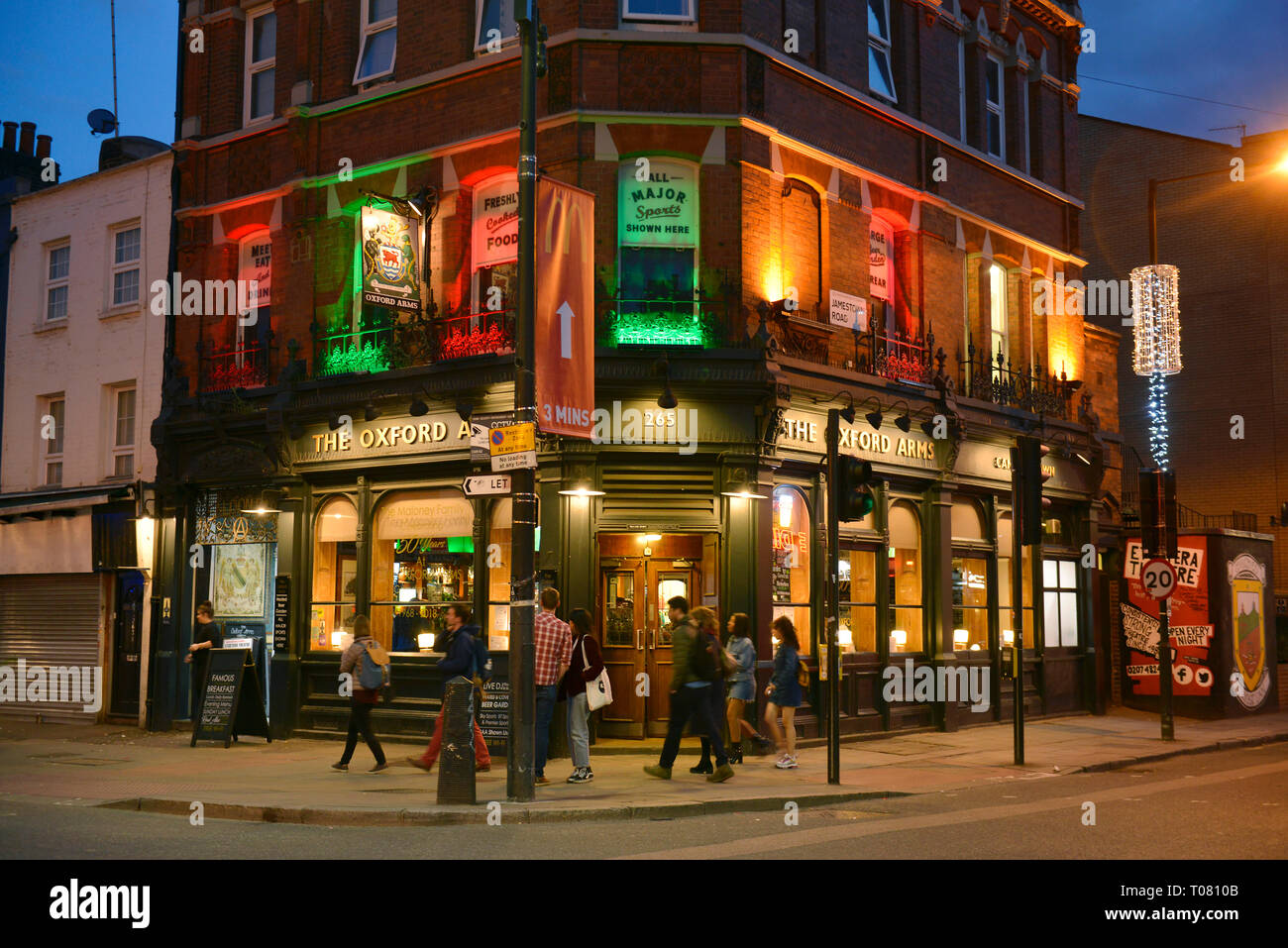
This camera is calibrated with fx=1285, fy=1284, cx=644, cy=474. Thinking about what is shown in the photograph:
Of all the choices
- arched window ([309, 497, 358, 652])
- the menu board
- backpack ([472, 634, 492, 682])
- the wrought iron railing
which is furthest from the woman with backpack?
the wrought iron railing

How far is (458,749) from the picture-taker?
11.9 m

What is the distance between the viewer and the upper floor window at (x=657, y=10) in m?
17.3

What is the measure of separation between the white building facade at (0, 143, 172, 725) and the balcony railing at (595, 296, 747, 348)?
9145mm

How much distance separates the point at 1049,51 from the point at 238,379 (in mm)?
15708

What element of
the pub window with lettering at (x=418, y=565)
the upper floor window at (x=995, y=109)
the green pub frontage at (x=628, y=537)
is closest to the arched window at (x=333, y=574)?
the green pub frontage at (x=628, y=537)

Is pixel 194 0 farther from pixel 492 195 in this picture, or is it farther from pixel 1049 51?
pixel 1049 51

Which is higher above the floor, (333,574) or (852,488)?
(852,488)

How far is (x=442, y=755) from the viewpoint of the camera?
39.0 feet

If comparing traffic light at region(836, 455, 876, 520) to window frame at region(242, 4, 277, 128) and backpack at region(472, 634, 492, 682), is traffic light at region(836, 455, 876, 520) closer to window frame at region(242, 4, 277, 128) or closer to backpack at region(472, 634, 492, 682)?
backpack at region(472, 634, 492, 682)

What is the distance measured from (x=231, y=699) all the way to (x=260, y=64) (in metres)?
10.3

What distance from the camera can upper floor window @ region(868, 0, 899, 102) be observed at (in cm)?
1983

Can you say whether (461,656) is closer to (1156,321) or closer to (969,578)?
(969,578)

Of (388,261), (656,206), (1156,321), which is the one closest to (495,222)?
(388,261)

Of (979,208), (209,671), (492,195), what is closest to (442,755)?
(209,671)
